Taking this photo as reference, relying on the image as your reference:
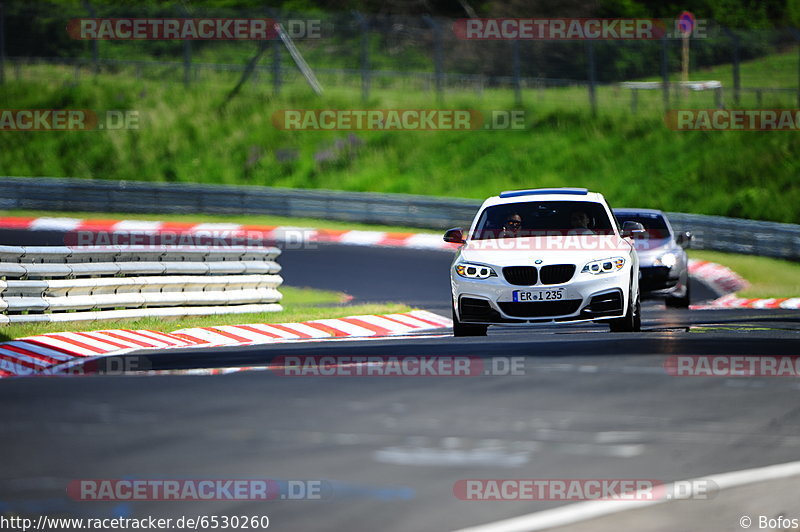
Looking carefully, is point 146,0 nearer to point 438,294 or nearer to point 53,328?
point 438,294

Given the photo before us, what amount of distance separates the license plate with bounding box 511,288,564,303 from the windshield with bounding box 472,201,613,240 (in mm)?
1034

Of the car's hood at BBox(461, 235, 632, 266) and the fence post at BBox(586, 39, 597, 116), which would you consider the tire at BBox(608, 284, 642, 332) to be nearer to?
the car's hood at BBox(461, 235, 632, 266)

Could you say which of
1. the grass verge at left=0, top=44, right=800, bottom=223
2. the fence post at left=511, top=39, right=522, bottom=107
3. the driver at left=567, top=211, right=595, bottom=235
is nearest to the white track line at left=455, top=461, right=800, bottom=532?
the driver at left=567, top=211, right=595, bottom=235

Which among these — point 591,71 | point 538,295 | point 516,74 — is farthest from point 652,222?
point 516,74

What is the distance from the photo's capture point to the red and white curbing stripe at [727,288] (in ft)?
73.4

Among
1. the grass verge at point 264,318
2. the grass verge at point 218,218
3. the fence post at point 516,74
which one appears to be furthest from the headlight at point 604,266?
the fence post at point 516,74

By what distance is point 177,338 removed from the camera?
15148 mm

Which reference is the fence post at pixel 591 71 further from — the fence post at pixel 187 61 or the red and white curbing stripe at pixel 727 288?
the fence post at pixel 187 61

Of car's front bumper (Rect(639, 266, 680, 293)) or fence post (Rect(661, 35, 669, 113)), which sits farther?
fence post (Rect(661, 35, 669, 113))

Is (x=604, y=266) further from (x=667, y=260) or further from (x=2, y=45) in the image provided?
(x=2, y=45)

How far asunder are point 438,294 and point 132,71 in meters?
27.8

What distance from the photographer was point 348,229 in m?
34.7

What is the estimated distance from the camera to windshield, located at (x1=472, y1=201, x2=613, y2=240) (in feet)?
47.8

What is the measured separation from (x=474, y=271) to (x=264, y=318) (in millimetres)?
4885
